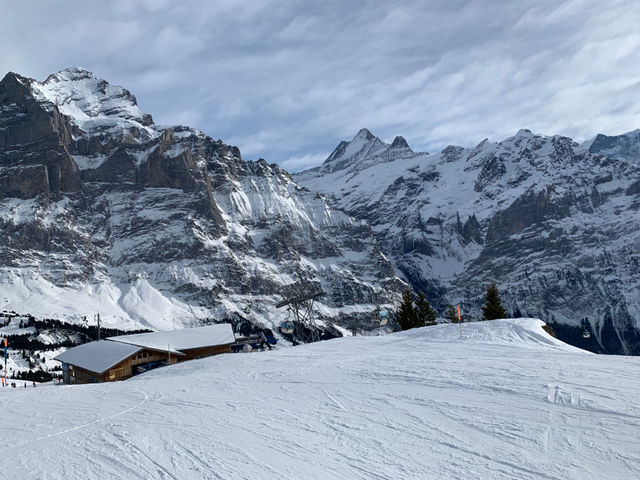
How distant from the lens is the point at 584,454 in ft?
32.2

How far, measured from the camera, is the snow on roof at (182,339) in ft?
177

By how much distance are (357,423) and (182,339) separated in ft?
161

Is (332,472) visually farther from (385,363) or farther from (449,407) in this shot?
(385,363)

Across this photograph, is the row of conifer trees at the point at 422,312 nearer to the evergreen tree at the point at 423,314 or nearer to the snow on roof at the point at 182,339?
the evergreen tree at the point at 423,314

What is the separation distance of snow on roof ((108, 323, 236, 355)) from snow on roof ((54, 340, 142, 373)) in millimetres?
1543

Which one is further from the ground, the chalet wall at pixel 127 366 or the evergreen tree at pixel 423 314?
the evergreen tree at pixel 423 314

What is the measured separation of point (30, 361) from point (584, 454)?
105 meters

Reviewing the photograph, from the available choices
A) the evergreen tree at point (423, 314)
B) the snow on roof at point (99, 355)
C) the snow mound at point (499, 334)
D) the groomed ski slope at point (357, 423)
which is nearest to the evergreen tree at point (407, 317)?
the evergreen tree at point (423, 314)

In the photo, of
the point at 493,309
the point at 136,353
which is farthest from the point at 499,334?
the point at 136,353

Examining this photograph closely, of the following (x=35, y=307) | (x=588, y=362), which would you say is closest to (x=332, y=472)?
(x=588, y=362)

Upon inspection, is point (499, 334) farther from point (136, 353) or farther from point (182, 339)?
point (182, 339)

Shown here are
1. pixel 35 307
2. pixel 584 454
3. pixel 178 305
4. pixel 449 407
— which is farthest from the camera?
pixel 178 305

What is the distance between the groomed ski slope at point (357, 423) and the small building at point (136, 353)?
92.3 ft

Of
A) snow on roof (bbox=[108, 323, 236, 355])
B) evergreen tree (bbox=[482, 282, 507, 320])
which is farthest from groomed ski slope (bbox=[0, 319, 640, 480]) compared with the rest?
snow on roof (bbox=[108, 323, 236, 355])
